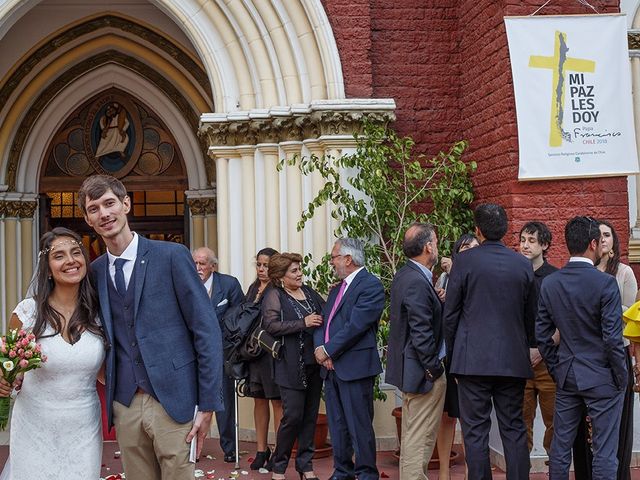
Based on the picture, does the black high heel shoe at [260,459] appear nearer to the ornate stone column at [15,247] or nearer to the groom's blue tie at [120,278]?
the groom's blue tie at [120,278]

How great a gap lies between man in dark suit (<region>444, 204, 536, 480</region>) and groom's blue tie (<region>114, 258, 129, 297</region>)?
2.39m

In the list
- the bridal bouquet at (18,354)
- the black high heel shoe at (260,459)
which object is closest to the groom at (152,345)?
the bridal bouquet at (18,354)

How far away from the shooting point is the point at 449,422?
6992 millimetres

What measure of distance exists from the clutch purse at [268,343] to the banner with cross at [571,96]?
2360 mm

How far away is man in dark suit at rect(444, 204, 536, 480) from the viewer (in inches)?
231

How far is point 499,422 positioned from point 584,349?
2.52ft

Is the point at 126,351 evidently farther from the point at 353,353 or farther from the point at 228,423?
the point at 228,423

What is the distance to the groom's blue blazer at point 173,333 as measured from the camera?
4211 mm

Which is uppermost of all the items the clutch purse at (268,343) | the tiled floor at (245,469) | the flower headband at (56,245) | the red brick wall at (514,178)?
the red brick wall at (514,178)

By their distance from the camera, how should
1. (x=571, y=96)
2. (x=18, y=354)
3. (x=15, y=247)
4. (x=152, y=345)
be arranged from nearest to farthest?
(x=18, y=354) < (x=152, y=345) < (x=571, y=96) < (x=15, y=247)

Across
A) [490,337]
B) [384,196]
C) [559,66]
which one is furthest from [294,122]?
[490,337]

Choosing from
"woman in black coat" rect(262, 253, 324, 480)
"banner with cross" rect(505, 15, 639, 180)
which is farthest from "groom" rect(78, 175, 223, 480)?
"banner with cross" rect(505, 15, 639, 180)

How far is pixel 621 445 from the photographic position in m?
6.09

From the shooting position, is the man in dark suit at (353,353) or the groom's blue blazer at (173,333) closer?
the groom's blue blazer at (173,333)
